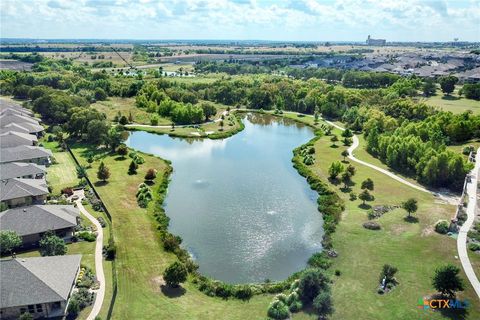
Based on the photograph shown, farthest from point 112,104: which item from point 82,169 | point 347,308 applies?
point 347,308

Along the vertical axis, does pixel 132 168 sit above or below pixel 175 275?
below

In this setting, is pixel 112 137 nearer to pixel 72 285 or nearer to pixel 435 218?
pixel 72 285

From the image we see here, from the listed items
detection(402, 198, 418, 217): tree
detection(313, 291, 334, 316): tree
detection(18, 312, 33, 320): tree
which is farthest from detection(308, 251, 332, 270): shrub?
detection(18, 312, 33, 320): tree

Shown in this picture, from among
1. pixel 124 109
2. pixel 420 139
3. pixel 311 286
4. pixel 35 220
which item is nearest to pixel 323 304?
pixel 311 286

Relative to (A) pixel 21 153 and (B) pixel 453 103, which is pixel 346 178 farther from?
(B) pixel 453 103

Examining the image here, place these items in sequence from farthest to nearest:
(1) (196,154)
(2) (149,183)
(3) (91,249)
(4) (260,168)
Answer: (1) (196,154) → (4) (260,168) → (2) (149,183) → (3) (91,249)

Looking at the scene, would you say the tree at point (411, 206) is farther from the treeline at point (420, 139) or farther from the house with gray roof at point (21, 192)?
the house with gray roof at point (21, 192)

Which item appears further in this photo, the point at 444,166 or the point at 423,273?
the point at 444,166

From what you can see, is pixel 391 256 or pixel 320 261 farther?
pixel 391 256
